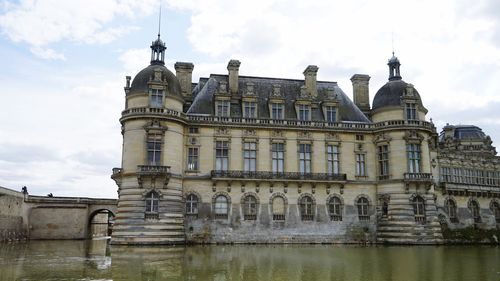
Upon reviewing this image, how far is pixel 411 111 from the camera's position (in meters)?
43.1

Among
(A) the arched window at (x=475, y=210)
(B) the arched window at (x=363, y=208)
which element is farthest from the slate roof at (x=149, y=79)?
(A) the arched window at (x=475, y=210)

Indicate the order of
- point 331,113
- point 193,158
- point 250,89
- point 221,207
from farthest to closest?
1. point 331,113
2. point 250,89
3. point 193,158
4. point 221,207

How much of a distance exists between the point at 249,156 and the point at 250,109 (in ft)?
14.5

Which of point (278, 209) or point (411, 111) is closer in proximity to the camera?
point (278, 209)

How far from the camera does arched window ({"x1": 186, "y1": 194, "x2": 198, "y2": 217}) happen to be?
39406 mm

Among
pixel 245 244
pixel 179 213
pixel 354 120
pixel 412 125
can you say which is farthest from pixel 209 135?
pixel 412 125

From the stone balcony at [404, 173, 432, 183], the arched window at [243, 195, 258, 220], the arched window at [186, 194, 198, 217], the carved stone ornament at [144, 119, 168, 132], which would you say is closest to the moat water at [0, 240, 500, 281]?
the arched window at [186, 194, 198, 217]

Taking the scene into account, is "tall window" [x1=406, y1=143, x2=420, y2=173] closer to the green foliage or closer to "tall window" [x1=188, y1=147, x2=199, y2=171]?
the green foliage

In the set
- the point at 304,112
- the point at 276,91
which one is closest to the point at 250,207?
the point at 304,112

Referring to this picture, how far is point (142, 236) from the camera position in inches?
1422

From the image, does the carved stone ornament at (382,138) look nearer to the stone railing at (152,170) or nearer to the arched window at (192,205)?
the arched window at (192,205)

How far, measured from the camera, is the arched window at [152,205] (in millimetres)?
36938

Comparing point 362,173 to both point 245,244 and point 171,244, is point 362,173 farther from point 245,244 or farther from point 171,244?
point 171,244

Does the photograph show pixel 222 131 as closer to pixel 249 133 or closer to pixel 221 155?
pixel 221 155
